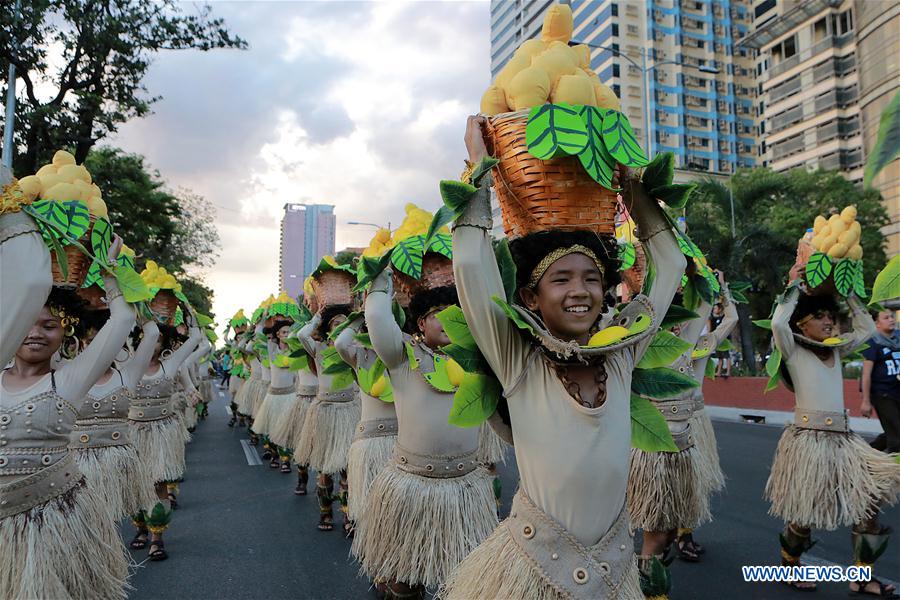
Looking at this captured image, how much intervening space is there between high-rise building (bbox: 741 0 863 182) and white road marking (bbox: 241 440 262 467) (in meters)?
43.0

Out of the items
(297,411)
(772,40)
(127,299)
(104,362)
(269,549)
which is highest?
(772,40)

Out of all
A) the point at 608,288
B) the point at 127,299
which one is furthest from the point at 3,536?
the point at 608,288

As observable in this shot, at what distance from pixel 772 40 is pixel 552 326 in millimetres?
59495

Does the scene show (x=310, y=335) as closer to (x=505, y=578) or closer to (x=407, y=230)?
(x=407, y=230)

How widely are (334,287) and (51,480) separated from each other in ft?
12.6

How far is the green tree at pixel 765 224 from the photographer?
2042 centimetres

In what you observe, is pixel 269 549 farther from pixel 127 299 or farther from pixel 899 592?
pixel 899 592

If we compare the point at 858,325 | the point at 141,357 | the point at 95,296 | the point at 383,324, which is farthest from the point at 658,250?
the point at 141,357

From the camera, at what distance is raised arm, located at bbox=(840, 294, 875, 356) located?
486 centimetres

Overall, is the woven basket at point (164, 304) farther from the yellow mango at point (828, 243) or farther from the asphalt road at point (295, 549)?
the yellow mango at point (828, 243)

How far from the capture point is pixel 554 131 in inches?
82.4

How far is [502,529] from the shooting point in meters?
2.32

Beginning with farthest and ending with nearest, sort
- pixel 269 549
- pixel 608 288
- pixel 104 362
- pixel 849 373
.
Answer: pixel 849 373, pixel 269 549, pixel 104 362, pixel 608 288

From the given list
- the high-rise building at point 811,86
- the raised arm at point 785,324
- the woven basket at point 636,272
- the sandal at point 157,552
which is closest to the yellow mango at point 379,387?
the woven basket at point 636,272
